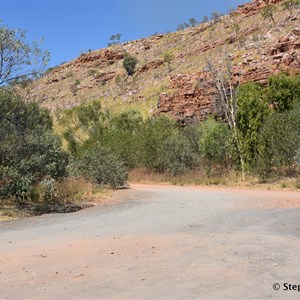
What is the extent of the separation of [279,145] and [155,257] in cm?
1789

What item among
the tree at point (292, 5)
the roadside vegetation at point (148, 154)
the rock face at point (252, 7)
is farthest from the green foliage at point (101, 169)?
the rock face at point (252, 7)

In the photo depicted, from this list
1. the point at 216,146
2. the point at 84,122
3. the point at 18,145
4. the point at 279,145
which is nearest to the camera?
the point at 18,145

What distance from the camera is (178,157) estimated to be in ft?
109

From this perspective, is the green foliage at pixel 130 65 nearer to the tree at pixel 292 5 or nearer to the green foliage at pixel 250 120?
the tree at pixel 292 5

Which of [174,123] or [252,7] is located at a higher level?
[252,7]

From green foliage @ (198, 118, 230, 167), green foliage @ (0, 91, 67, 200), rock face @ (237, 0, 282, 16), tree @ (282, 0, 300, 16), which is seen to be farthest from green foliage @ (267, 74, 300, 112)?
rock face @ (237, 0, 282, 16)

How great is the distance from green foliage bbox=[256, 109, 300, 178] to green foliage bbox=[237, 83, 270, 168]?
1526 mm

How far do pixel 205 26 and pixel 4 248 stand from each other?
305ft

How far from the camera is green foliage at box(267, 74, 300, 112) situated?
3775cm

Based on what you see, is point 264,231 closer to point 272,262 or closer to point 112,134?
point 272,262

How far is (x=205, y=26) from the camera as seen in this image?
94625 millimetres

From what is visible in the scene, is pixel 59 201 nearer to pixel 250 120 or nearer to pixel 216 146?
pixel 250 120

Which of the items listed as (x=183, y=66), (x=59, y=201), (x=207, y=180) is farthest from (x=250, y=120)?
(x=183, y=66)

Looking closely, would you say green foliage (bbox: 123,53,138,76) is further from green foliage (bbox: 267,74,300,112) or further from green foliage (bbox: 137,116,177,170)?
green foliage (bbox: 267,74,300,112)
